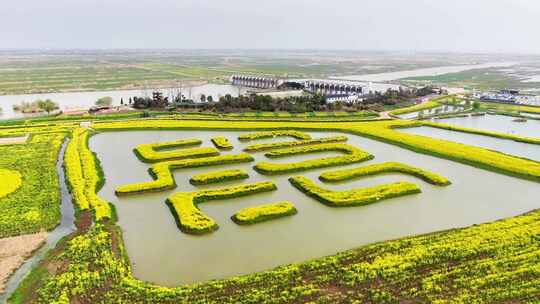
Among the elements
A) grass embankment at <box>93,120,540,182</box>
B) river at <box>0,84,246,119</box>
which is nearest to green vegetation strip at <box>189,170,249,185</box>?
grass embankment at <box>93,120,540,182</box>

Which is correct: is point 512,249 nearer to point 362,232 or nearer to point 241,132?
point 362,232

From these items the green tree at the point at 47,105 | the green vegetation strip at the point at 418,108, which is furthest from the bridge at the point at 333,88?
the green tree at the point at 47,105

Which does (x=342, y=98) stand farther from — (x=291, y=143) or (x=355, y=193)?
(x=355, y=193)

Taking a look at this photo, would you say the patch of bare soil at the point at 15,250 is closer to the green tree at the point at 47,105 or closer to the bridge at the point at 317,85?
the green tree at the point at 47,105

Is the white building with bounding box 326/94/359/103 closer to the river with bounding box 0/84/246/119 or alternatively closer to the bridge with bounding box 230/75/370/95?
the bridge with bounding box 230/75/370/95

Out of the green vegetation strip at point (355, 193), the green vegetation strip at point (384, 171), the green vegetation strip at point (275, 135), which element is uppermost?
the green vegetation strip at point (275, 135)

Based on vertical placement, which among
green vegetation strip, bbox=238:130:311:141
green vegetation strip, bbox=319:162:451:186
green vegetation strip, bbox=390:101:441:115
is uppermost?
green vegetation strip, bbox=390:101:441:115

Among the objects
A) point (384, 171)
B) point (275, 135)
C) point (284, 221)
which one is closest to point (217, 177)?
point (284, 221)
